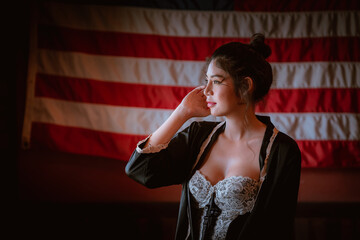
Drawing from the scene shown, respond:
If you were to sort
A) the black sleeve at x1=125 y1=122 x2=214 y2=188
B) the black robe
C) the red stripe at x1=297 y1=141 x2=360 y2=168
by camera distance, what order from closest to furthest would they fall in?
the black robe < the black sleeve at x1=125 y1=122 x2=214 y2=188 < the red stripe at x1=297 y1=141 x2=360 y2=168

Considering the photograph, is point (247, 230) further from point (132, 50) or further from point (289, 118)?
point (132, 50)

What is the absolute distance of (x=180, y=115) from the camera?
1.30 m

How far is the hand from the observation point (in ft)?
4.31

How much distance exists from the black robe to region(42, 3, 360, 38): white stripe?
3.04 feet

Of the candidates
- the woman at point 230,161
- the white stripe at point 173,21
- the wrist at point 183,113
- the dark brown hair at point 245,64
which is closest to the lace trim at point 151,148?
the woman at point 230,161

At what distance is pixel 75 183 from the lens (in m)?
2.21

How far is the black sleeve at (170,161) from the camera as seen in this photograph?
4.01 ft

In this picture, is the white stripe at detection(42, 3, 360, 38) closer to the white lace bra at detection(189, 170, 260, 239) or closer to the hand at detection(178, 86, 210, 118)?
the hand at detection(178, 86, 210, 118)

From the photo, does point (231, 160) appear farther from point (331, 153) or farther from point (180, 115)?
point (331, 153)

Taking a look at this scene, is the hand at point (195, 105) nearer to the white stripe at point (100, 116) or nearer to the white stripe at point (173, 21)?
the white stripe at point (100, 116)

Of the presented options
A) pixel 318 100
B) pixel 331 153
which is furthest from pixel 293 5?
pixel 331 153

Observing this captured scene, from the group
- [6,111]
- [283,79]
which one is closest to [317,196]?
[283,79]

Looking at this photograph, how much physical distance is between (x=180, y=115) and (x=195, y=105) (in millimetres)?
79

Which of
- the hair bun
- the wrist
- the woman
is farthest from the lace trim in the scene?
the hair bun
